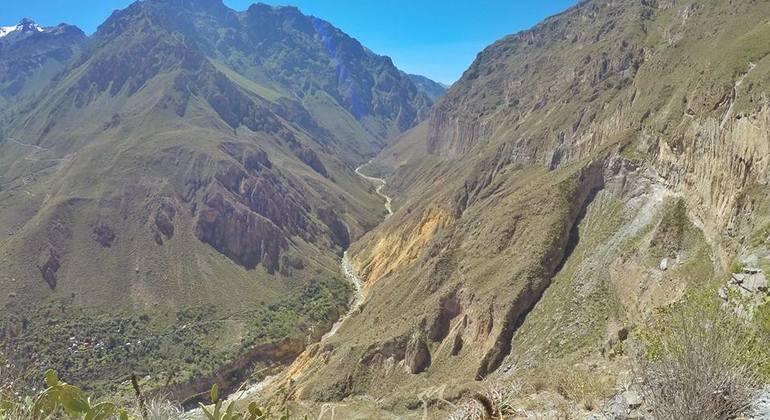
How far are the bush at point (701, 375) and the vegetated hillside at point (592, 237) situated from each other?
21.3 ft

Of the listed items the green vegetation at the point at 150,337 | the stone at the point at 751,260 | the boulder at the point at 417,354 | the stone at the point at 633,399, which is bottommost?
the green vegetation at the point at 150,337

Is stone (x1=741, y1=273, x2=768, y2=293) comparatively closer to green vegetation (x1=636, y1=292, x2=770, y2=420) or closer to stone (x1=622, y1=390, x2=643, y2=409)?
green vegetation (x1=636, y1=292, x2=770, y2=420)

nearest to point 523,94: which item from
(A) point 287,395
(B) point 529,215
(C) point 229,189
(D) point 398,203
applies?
(D) point 398,203

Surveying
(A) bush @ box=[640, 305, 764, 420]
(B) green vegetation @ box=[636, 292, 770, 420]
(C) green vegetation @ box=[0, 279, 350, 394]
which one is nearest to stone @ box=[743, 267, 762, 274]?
(B) green vegetation @ box=[636, 292, 770, 420]

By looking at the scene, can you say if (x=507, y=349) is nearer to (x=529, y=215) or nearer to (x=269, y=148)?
(x=529, y=215)

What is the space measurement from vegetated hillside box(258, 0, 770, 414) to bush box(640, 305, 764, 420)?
6.49m

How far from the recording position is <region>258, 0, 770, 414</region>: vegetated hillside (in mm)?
35312

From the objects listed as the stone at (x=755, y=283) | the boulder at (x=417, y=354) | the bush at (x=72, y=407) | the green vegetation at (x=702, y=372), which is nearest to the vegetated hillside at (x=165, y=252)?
the boulder at (x=417, y=354)

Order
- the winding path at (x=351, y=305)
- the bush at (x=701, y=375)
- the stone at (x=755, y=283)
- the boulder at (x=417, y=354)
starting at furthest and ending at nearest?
the winding path at (x=351, y=305), the boulder at (x=417, y=354), the stone at (x=755, y=283), the bush at (x=701, y=375)

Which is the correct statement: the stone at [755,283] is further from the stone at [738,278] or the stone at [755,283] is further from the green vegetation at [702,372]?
the green vegetation at [702,372]

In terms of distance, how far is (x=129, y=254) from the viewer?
93.6 m

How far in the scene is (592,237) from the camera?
4962 cm

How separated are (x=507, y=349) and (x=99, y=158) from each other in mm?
108008

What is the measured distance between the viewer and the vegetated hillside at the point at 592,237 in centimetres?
3531
